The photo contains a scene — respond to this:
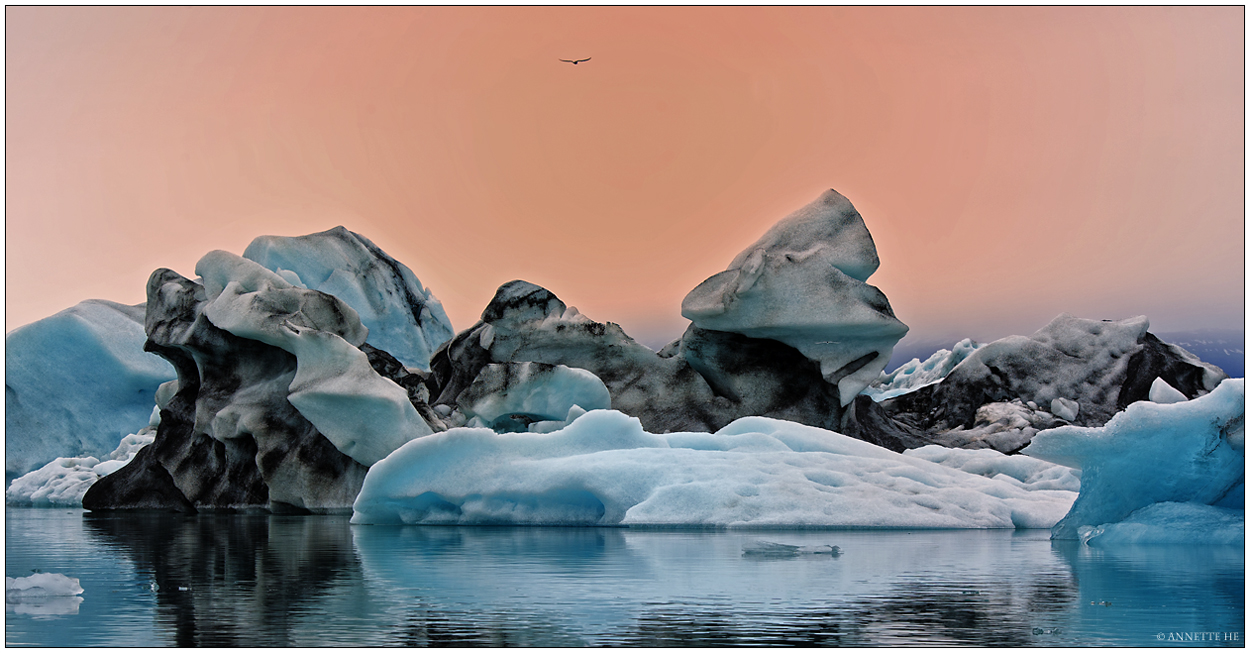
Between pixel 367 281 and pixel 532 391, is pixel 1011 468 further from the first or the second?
pixel 367 281

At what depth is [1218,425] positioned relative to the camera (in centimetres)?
732

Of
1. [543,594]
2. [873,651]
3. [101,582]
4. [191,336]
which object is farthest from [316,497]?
[873,651]

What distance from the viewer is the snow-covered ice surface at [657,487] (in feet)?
31.1

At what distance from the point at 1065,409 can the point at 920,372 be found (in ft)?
37.8

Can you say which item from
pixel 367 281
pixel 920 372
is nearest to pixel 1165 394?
pixel 367 281

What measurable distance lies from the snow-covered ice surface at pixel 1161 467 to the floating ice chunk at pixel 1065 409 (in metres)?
12.3

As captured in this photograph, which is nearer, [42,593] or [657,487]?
[42,593]

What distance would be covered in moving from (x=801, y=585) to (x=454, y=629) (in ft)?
6.30

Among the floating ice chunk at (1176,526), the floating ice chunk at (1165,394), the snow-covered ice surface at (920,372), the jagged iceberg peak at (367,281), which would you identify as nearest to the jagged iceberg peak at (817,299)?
the floating ice chunk at (1165,394)

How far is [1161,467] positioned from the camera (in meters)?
7.70

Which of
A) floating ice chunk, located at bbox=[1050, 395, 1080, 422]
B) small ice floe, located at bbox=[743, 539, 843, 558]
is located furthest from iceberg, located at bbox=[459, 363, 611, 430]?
floating ice chunk, located at bbox=[1050, 395, 1080, 422]

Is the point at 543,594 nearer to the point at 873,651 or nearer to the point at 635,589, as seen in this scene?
the point at 635,589

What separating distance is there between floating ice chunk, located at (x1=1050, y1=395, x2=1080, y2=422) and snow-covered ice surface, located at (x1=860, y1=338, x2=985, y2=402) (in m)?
6.35

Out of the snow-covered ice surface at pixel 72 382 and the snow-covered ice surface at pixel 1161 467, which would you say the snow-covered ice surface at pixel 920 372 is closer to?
the snow-covered ice surface at pixel 72 382
